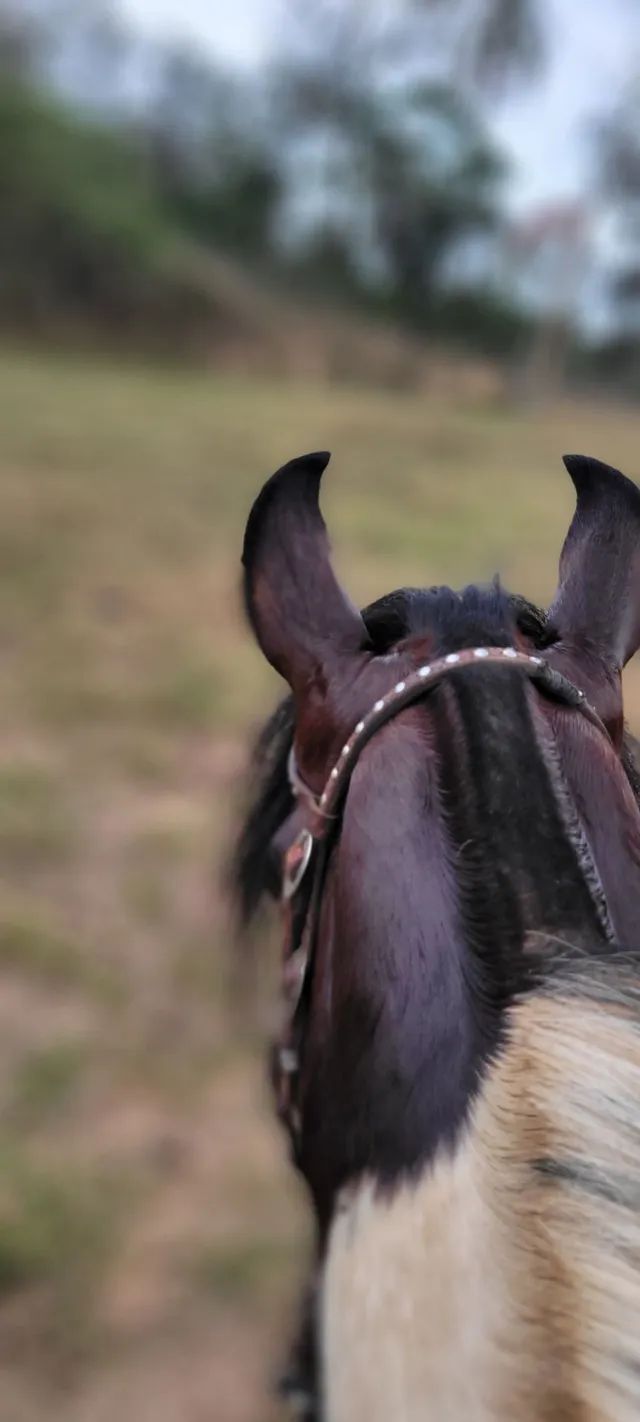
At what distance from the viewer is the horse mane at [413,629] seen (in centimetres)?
→ 78

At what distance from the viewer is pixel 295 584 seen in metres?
0.85

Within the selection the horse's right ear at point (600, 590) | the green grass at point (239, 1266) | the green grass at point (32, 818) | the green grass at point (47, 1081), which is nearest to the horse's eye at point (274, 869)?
the horse's right ear at point (600, 590)

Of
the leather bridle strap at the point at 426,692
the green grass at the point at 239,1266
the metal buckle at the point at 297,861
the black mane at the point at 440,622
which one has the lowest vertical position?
the green grass at the point at 239,1266

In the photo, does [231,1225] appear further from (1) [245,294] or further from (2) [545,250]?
(2) [545,250]

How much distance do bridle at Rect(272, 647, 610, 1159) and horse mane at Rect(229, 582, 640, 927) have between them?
31 millimetres

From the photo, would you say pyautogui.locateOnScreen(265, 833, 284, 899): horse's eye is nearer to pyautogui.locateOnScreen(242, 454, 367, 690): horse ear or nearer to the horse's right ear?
pyautogui.locateOnScreen(242, 454, 367, 690): horse ear

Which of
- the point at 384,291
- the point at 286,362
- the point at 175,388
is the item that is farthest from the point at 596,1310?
the point at 384,291

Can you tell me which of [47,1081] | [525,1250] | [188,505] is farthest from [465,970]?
[188,505]

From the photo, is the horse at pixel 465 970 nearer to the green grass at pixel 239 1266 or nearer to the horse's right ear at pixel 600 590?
the horse's right ear at pixel 600 590

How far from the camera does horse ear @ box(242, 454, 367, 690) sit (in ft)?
2.74

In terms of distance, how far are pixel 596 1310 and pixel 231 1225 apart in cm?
166

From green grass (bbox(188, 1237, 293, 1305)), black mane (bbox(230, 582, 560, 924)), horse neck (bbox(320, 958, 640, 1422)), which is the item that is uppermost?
black mane (bbox(230, 582, 560, 924))

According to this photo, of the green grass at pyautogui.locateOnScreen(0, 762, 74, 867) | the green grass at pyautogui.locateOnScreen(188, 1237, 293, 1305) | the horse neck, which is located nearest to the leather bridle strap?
the horse neck

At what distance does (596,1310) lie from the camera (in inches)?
19.2
